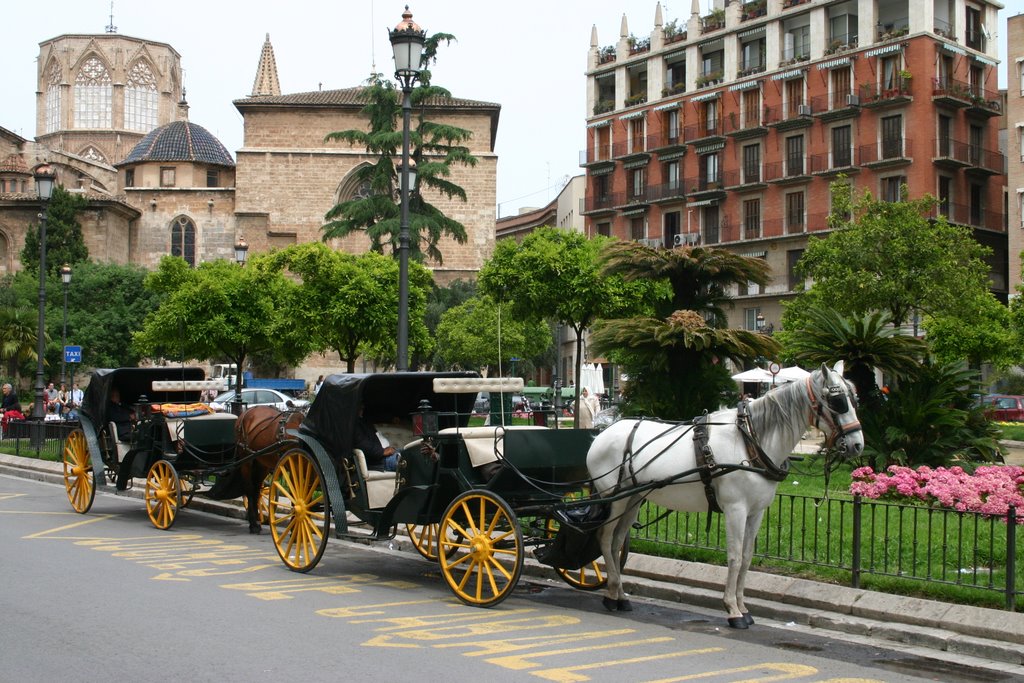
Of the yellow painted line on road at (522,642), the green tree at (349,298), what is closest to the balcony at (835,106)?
the green tree at (349,298)

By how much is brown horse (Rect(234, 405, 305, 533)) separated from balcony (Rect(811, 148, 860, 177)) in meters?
39.1

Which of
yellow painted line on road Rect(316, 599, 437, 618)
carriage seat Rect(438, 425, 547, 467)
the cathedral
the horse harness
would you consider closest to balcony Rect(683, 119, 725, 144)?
the cathedral

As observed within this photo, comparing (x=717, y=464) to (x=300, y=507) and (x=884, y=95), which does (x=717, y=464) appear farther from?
(x=884, y=95)

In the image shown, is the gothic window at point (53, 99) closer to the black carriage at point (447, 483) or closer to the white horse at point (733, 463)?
the black carriage at point (447, 483)

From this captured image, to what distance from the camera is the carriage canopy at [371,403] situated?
9.87 metres

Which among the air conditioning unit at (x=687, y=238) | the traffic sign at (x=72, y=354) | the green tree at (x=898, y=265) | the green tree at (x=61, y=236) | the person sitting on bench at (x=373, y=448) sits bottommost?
the person sitting on bench at (x=373, y=448)

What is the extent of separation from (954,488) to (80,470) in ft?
33.7

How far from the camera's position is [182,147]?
78250 mm

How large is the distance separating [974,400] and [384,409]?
802cm

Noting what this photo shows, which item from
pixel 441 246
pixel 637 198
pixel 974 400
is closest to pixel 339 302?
pixel 974 400

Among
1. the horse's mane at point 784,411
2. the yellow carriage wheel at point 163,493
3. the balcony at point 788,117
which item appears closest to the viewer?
the horse's mane at point 784,411

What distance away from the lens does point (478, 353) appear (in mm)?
52719

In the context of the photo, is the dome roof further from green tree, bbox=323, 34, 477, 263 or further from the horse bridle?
the horse bridle

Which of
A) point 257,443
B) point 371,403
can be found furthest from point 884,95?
point 371,403
